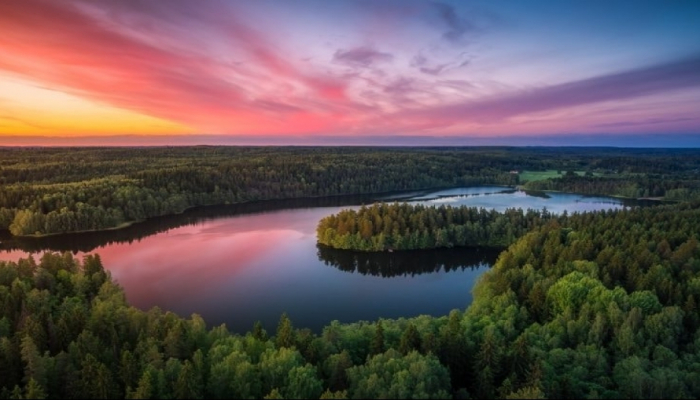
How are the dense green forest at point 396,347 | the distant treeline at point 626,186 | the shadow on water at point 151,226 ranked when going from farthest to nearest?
the distant treeline at point 626,186 → the shadow on water at point 151,226 → the dense green forest at point 396,347

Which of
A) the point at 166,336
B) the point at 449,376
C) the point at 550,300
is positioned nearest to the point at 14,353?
the point at 166,336

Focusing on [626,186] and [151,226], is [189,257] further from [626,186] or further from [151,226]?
[626,186]

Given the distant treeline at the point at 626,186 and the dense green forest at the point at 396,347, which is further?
the distant treeline at the point at 626,186

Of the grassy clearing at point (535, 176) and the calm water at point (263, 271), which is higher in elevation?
the grassy clearing at point (535, 176)

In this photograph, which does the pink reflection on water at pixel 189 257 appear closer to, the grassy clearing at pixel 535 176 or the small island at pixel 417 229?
the small island at pixel 417 229

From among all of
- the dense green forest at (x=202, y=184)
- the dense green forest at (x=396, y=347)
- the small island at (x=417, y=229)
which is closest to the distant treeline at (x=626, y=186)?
the dense green forest at (x=202, y=184)

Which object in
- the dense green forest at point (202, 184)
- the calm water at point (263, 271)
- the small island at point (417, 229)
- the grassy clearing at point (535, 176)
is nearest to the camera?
the calm water at point (263, 271)

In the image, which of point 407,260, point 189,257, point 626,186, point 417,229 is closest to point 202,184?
point 189,257
